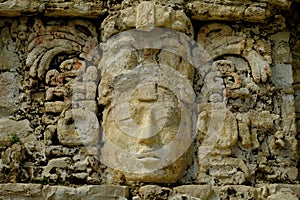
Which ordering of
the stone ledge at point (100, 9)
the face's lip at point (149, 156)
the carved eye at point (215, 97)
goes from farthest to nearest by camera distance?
the stone ledge at point (100, 9), the carved eye at point (215, 97), the face's lip at point (149, 156)

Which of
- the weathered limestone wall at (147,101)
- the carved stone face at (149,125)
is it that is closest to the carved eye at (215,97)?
the weathered limestone wall at (147,101)

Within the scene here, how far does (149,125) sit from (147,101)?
203 mm

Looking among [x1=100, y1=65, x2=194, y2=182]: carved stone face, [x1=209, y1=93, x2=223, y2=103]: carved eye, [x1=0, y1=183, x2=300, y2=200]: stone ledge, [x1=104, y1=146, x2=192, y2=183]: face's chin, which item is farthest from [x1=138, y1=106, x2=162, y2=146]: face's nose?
[x1=209, y1=93, x2=223, y2=103]: carved eye

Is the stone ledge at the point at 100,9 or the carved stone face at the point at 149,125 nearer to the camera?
the carved stone face at the point at 149,125

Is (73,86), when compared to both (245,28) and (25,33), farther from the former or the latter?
(245,28)

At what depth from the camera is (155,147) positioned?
478 cm

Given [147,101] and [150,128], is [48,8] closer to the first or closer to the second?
[147,101]

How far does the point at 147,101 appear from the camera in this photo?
489 cm

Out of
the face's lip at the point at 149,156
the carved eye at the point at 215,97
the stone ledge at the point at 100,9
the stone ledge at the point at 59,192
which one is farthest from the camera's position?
the stone ledge at the point at 100,9

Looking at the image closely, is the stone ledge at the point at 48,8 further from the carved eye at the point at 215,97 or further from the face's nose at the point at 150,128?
the carved eye at the point at 215,97

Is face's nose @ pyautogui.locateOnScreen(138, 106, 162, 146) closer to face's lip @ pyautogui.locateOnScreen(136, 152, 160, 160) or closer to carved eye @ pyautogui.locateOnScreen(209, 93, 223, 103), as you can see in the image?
face's lip @ pyautogui.locateOnScreen(136, 152, 160, 160)

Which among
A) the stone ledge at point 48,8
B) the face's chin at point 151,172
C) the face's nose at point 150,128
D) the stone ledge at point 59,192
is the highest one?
the stone ledge at point 48,8

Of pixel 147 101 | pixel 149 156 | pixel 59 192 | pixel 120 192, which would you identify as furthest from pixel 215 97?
pixel 59 192

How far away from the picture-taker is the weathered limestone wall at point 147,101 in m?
4.80
